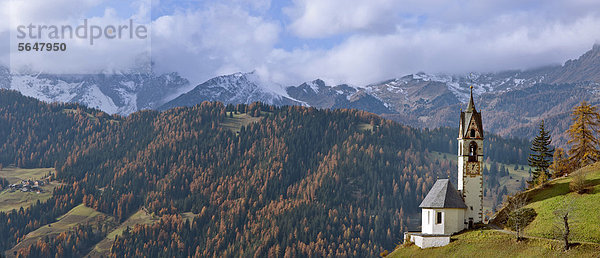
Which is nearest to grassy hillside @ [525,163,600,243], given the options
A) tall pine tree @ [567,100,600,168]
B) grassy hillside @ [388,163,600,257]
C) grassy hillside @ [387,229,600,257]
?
grassy hillside @ [388,163,600,257]

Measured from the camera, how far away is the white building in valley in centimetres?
11106

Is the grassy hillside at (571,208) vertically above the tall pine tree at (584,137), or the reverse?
the tall pine tree at (584,137)

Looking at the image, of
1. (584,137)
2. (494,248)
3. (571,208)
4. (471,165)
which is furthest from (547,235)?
(584,137)

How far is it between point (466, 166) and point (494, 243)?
18.4 m

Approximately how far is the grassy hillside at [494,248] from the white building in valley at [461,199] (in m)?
2.24

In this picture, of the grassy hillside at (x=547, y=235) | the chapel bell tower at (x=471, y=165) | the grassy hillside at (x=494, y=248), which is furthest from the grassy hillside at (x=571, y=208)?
the chapel bell tower at (x=471, y=165)

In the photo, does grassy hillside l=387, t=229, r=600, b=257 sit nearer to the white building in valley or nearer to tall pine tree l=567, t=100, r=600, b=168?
the white building in valley

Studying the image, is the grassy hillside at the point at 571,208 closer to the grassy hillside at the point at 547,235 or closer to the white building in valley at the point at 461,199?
the grassy hillside at the point at 547,235

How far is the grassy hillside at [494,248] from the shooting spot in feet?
296

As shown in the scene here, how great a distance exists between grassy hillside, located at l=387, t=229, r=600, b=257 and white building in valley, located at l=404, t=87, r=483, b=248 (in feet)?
7.35

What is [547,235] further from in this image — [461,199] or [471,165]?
[471,165]

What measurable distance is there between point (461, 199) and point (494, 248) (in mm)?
15615

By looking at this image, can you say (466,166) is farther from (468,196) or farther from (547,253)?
(547,253)

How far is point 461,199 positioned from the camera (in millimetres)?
113125
